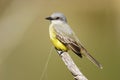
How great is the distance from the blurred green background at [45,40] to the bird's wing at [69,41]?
0.12 m

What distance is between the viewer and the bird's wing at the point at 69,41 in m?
0.85

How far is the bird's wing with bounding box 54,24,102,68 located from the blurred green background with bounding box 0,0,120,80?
0.40ft

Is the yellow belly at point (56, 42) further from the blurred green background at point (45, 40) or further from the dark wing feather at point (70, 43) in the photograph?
the blurred green background at point (45, 40)

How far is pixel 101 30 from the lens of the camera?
1.12m

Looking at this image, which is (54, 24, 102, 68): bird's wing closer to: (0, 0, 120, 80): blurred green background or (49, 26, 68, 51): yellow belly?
(49, 26, 68, 51): yellow belly

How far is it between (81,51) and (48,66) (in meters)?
0.20

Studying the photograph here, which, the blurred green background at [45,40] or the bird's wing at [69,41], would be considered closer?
the bird's wing at [69,41]

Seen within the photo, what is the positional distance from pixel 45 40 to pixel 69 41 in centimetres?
21

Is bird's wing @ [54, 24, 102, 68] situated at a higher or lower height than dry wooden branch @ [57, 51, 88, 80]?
higher

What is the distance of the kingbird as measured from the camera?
852 millimetres

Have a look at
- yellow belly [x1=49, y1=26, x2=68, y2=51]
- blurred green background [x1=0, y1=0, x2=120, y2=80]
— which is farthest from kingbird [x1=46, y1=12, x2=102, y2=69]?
blurred green background [x1=0, y1=0, x2=120, y2=80]

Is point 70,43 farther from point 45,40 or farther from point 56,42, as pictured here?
point 45,40

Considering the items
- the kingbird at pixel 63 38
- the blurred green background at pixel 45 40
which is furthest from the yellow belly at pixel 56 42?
the blurred green background at pixel 45 40

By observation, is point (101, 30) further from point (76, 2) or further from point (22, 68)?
point (22, 68)
